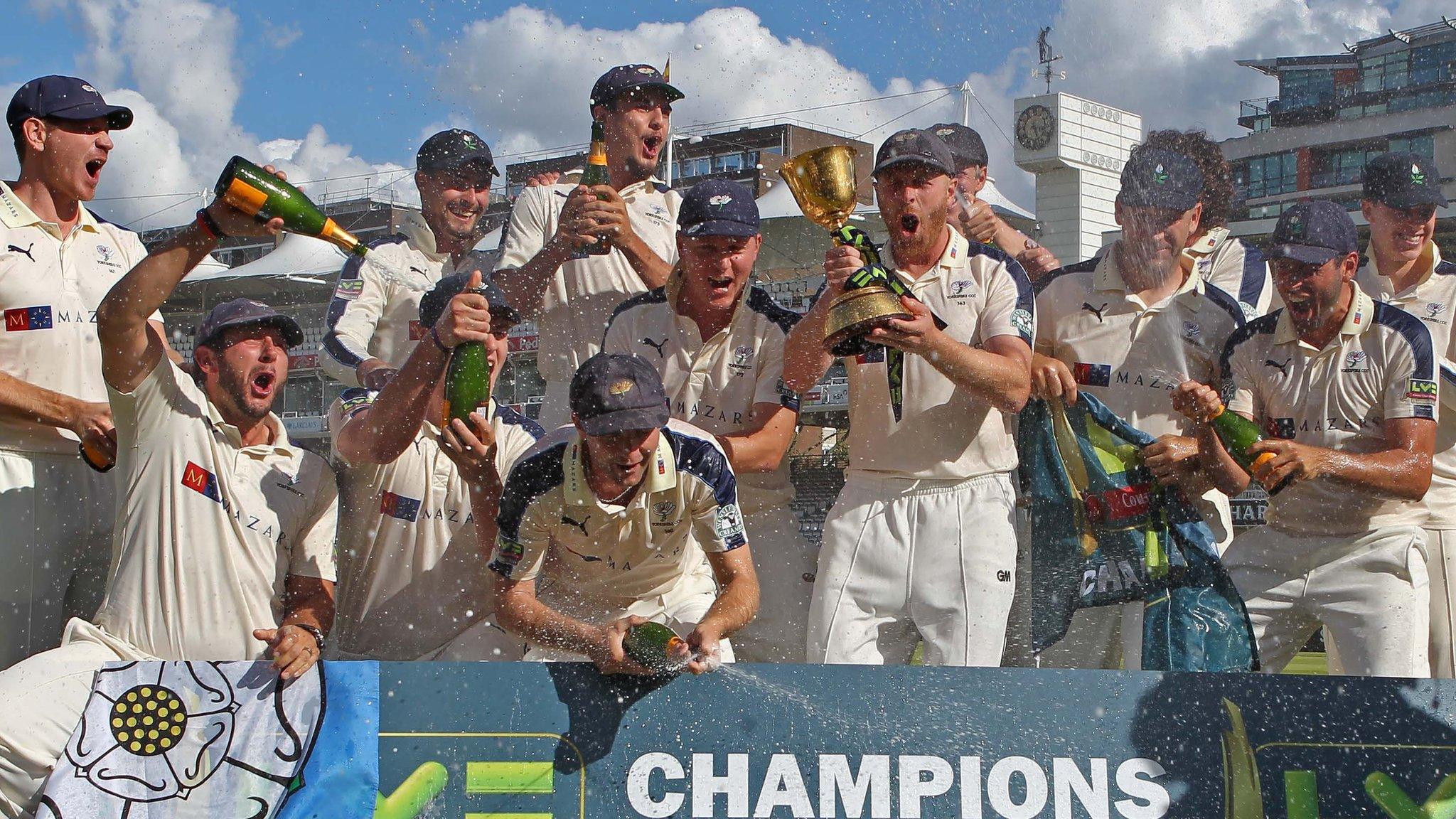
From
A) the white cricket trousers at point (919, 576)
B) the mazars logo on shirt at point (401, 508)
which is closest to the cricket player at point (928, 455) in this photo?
the white cricket trousers at point (919, 576)

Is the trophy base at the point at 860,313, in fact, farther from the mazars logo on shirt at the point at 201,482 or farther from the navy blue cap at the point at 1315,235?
the mazars logo on shirt at the point at 201,482

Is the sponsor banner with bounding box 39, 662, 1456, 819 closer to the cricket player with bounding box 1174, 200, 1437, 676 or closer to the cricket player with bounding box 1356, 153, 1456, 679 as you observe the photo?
the cricket player with bounding box 1174, 200, 1437, 676

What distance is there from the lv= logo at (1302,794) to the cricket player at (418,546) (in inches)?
83.5

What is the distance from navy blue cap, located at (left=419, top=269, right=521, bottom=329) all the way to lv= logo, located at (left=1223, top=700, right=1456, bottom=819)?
2.28 m

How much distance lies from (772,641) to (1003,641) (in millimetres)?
801

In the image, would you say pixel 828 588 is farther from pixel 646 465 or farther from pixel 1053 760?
pixel 1053 760

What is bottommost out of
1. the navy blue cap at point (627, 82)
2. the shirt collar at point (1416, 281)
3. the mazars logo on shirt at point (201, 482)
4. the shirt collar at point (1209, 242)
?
the mazars logo on shirt at point (201, 482)

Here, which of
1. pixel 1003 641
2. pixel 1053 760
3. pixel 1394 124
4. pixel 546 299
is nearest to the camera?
pixel 1053 760

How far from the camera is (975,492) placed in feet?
13.2

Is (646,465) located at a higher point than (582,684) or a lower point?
higher

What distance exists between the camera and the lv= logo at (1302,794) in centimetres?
318

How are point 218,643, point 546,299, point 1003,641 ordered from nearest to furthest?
1. point 218,643
2. point 1003,641
3. point 546,299

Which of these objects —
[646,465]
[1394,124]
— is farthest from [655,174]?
[1394,124]

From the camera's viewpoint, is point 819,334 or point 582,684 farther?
point 819,334
